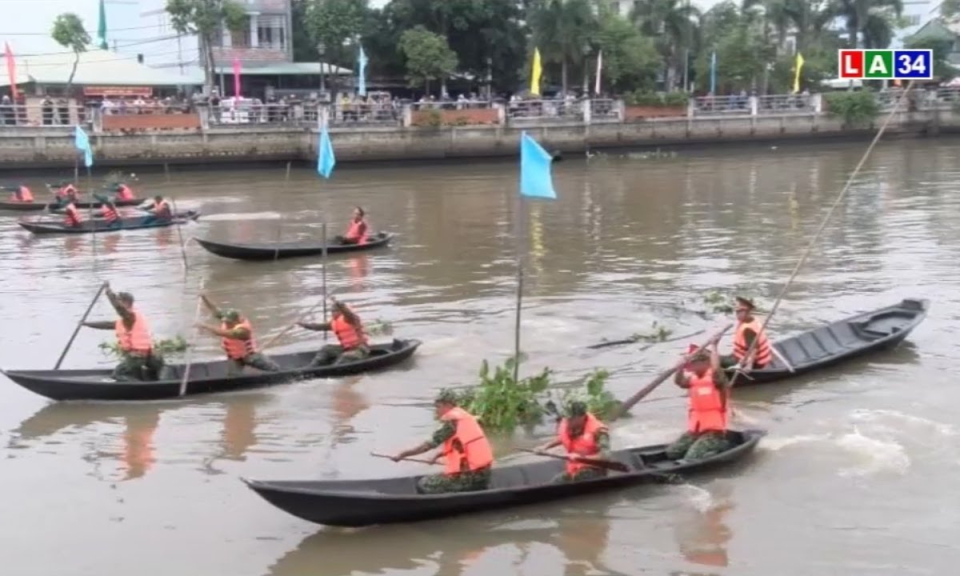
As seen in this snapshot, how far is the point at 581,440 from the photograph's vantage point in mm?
10391

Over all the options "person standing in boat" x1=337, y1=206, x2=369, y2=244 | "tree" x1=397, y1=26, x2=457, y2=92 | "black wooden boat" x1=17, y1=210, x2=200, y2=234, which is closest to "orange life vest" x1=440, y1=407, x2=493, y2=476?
"person standing in boat" x1=337, y1=206, x2=369, y2=244

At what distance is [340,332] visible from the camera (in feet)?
49.6

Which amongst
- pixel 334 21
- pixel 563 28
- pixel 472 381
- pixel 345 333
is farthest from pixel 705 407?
pixel 334 21

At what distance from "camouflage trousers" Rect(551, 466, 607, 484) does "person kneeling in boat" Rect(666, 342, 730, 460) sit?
3.48 ft

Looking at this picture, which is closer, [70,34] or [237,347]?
[237,347]

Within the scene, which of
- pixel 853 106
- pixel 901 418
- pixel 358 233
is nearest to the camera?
pixel 901 418

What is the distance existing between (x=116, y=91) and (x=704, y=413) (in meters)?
45.1

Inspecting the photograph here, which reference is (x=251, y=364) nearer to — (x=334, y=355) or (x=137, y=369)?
(x=334, y=355)

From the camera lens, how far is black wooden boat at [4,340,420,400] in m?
13.6

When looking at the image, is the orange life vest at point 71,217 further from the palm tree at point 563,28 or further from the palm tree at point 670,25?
the palm tree at point 670,25

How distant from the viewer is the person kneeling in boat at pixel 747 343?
14.0 m

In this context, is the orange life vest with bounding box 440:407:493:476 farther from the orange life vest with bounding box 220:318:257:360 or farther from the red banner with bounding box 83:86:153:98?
the red banner with bounding box 83:86:153:98

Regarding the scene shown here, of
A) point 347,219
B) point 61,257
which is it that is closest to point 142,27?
point 347,219

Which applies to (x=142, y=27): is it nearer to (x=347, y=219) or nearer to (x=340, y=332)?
(x=347, y=219)
